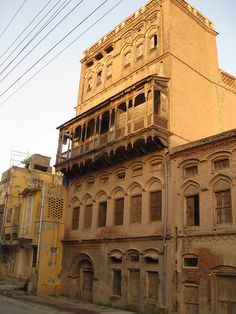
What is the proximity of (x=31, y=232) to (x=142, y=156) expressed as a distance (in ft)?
37.7

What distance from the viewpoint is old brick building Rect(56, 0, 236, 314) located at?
18.6 m

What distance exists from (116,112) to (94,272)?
34.5ft

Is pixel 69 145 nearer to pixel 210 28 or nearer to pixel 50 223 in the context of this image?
pixel 50 223

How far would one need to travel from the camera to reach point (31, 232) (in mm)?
26953

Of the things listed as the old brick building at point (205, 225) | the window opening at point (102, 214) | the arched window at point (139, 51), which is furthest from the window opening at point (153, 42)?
the window opening at point (102, 214)

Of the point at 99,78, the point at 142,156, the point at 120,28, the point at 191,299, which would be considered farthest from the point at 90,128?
the point at 191,299

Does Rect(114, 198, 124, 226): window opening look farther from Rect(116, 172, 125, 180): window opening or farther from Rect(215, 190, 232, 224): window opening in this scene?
Rect(215, 190, 232, 224): window opening

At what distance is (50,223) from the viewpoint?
2612 centimetres

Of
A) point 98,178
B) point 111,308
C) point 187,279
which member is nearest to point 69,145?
point 98,178

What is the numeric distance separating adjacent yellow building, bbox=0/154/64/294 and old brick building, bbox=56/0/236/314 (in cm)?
102

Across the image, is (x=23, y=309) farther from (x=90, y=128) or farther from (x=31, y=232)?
(x=90, y=128)

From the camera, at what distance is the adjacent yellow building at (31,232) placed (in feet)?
82.5

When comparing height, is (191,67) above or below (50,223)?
above

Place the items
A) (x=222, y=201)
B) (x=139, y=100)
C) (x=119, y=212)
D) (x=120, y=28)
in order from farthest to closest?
(x=120, y=28) → (x=139, y=100) → (x=119, y=212) → (x=222, y=201)
